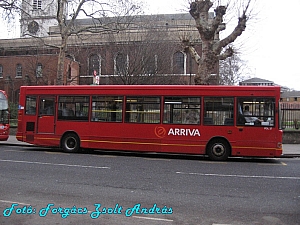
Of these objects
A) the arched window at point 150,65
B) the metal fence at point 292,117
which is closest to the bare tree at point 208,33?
the metal fence at point 292,117

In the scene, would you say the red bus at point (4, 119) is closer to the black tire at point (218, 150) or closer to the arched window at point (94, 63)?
the black tire at point (218, 150)

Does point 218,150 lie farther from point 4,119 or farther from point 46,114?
point 4,119

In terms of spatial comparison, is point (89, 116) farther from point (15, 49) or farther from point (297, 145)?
point (15, 49)

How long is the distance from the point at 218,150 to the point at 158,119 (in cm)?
264

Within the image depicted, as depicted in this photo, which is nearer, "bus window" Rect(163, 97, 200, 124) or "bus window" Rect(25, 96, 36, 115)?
"bus window" Rect(163, 97, 200, 124)

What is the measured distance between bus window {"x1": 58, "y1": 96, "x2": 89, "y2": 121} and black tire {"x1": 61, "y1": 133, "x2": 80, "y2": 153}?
31.2 inches

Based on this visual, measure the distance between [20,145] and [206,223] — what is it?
1522 cm

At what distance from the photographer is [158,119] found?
13.6m

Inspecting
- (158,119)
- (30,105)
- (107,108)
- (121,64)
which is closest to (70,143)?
(107,108)

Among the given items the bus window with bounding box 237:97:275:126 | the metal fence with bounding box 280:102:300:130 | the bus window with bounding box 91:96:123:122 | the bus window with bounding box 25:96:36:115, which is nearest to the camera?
the bus window with bounding box 237:97:275:126

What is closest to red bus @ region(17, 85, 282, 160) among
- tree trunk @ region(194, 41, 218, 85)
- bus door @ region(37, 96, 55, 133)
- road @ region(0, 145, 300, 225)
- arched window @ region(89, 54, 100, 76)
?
bus door @ region(37, 96, 55, 133)

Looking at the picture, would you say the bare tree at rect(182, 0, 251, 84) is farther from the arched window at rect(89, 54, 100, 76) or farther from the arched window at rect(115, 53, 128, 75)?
the arched window at rect(89, 54, 100, 76)

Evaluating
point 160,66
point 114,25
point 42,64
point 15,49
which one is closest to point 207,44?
point 160,66

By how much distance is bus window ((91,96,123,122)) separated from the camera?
14.2m
